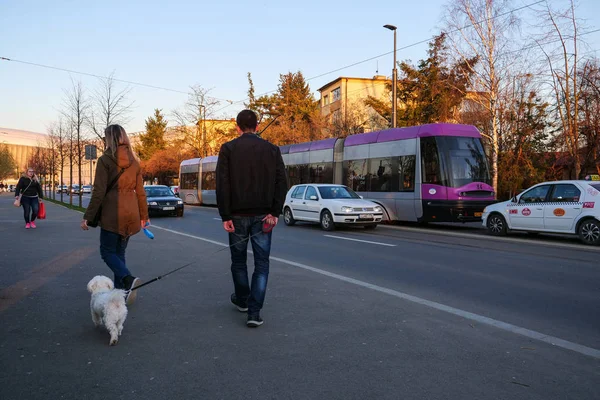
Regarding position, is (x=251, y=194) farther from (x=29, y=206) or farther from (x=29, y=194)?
(x=29, y=206)

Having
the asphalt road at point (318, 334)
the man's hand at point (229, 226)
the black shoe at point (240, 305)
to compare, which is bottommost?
the asphalt road at point (318, 334)

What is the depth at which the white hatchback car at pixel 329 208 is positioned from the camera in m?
15.0

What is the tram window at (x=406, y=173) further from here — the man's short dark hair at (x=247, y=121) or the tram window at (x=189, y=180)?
the tram window at (x=189, y=180)

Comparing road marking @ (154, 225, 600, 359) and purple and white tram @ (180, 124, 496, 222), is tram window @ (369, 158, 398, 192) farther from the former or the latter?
road marking @ (154, 225, 600, 359)

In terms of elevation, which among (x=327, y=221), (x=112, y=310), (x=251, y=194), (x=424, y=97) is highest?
(x=424, y=97)

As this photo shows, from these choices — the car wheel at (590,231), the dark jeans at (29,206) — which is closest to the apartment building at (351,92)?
the dark jeans at (29,206)

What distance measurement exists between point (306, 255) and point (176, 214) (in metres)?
13.7

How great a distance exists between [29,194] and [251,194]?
12.6m

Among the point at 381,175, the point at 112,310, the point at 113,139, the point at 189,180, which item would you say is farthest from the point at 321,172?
the point at 112,310

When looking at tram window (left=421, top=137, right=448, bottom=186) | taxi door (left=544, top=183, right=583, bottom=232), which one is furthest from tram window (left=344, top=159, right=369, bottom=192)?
taxi door (left=544, top=183, right=583, bottom=232)

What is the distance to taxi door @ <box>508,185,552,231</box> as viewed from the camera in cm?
1292

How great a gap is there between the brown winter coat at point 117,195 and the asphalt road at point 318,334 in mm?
911

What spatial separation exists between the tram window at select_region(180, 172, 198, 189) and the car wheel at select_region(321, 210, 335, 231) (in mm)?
21857

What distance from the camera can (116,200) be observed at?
5.10 metres
